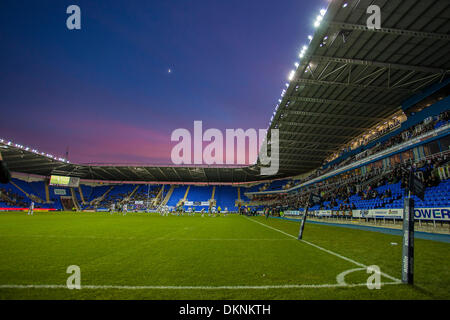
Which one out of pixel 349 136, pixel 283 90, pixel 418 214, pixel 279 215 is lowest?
pixel 279 215

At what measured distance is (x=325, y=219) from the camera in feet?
72.3

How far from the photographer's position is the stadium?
3.31 m

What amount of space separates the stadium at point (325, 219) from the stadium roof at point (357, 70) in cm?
10

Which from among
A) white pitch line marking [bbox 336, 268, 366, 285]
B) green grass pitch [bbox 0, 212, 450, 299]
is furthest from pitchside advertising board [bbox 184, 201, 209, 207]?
white pitch line marking [bbox 336, 268, 366, 285]

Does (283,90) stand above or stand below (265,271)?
above

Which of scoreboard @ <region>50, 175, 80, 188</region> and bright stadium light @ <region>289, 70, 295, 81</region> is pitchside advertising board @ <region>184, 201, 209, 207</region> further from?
bright stadium light @ <region>289, 70, 295, 81</region>

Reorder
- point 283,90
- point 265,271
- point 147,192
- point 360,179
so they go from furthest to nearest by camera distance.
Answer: point 147,192 < point 360,179 < point 283,90 < point 265,271

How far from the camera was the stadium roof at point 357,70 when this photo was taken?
12242 mm

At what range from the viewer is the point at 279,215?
117ft

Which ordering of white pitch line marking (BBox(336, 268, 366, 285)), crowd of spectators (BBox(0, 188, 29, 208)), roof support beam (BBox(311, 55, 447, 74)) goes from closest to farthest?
white pitch line marking (BBox(336, 268, 366, 285)) → roof support beam (BBox(311, 55, 447, 74)) → crowd of spectators (BBox(0, 188, 29, 208))

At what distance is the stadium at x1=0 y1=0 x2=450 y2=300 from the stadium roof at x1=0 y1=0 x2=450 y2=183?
0.10m
